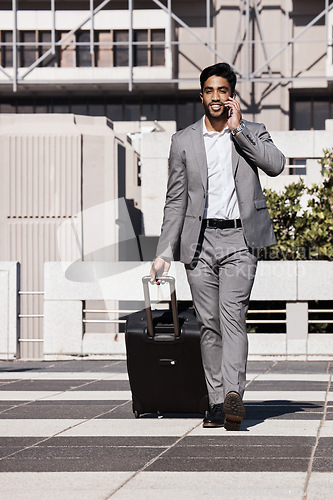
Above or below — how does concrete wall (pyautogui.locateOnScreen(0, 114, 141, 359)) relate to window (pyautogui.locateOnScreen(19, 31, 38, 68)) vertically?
below

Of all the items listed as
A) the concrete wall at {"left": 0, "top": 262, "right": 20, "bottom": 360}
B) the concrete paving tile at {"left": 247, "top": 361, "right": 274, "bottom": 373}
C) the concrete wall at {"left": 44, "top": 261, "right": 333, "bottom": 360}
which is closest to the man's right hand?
the concrete paving tile at {"left": 247, "top": 361, "right": 274, "bottom": 373}

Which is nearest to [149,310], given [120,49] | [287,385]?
[287,385]

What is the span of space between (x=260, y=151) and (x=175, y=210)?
0.62 m

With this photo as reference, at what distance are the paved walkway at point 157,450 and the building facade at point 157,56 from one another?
36631mm

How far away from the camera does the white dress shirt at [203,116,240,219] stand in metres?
5.67

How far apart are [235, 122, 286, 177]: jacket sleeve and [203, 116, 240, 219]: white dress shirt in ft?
0.51

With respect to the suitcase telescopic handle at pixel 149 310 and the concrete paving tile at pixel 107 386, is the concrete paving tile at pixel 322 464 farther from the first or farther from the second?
the concrete paving tile at pixel 107 386

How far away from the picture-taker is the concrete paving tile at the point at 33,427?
552 cm

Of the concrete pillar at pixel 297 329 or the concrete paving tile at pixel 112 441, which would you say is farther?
the concrete pillar at pixel 297 329

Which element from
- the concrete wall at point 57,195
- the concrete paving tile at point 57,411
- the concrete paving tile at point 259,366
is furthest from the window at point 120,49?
the concrete paving tile at point 57,411

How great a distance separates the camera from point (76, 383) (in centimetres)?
924
